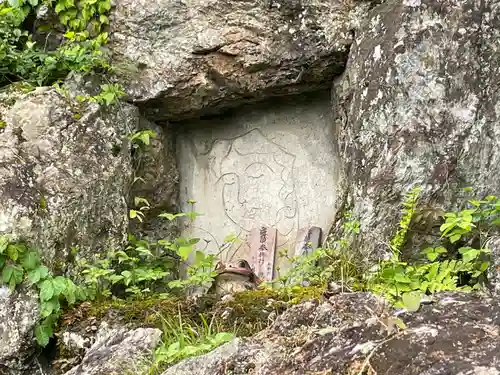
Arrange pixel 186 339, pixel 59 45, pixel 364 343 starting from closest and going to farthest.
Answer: pixel 364 343 → pixel 186 339 → pixel 59 45

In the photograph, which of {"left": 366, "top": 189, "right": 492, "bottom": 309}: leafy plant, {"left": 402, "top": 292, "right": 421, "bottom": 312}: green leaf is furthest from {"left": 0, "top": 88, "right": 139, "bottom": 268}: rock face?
{"left": 402, "top": 292, "right": 421, "bottom": 312}: green leaf

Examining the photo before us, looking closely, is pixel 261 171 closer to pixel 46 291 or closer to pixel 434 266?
pixel 434 266

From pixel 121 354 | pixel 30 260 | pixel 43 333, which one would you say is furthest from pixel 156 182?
pixel 121 354

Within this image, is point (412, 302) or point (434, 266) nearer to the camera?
point (412, 302)

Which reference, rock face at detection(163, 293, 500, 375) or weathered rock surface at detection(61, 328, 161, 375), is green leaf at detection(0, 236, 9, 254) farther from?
rock face at detection(163, 293, 500, 375)

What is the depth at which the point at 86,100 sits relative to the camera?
4.16 m

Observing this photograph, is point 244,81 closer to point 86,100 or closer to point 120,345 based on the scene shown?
point 86,100

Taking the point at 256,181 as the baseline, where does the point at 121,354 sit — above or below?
below

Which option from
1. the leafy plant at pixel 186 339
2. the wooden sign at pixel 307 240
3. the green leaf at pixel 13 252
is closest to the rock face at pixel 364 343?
the leafy plant at pixel 186 339

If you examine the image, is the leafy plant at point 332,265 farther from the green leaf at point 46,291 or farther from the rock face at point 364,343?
the green leaf at point 46,291

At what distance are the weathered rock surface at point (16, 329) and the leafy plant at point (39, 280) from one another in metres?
0.05

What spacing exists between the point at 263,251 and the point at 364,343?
7.07 feet

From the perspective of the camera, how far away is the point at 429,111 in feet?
12.3

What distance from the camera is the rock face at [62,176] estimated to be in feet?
12.1
